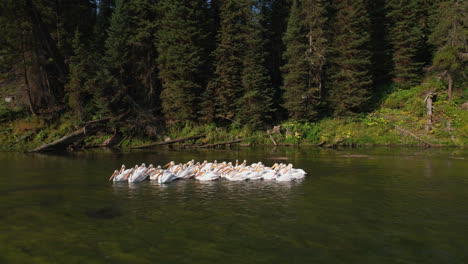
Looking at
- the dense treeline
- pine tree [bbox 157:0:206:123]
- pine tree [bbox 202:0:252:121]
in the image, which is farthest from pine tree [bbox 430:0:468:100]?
pine tree [bbox 157:0:206:123]

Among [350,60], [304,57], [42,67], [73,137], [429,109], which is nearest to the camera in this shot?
[73,137]

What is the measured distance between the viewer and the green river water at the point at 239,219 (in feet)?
26.6

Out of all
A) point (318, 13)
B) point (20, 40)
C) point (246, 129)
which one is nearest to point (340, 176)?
point (246, 129)

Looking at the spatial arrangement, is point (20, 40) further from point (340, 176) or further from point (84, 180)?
point (340, 176)

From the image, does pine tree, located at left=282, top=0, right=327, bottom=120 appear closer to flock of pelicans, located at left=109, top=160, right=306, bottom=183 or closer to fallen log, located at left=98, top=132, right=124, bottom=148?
fallen log, located at left=98, top=132, right=124, bottom=148

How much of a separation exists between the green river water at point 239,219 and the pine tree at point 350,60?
19.7m

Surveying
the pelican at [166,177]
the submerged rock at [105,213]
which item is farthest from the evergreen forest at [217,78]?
the submerged rock at [105,213]

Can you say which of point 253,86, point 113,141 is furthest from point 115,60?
point 253,86

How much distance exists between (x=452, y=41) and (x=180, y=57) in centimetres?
2973

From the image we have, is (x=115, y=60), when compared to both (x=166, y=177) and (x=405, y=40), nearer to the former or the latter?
(x=166, y=177)

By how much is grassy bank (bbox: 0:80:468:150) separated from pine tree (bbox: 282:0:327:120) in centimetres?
220

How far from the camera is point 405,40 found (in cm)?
3947

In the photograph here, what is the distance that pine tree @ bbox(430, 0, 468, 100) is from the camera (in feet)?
113

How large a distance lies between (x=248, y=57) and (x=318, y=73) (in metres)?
Result: 8.90
